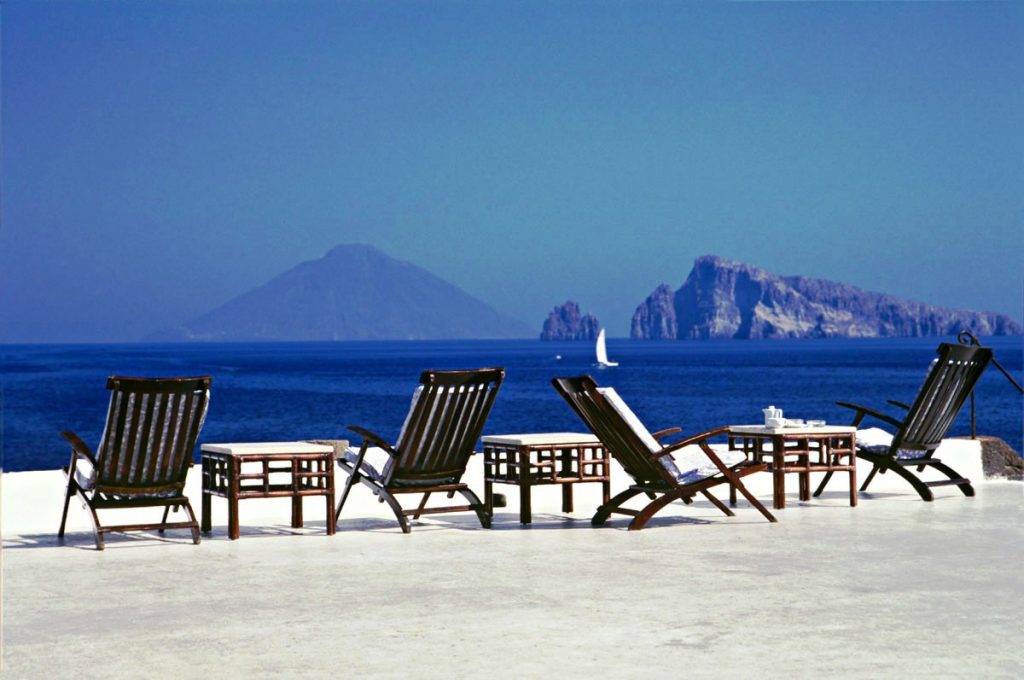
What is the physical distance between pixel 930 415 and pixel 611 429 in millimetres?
2173

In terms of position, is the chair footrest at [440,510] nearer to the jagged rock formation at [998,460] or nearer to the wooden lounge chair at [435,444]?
the wooden lounge chair at [435,444]

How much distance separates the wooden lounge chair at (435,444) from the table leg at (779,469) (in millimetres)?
1681

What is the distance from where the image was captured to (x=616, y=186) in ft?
298

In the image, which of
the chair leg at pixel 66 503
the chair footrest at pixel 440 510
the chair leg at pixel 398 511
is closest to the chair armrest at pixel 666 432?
the chair footrest at pixel 440 510

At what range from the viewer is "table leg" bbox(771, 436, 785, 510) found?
8031 millimetres

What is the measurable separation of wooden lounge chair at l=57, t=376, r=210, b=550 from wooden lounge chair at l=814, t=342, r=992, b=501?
12.5 ft

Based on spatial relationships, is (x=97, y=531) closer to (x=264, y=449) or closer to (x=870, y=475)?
(x=264, y=449)

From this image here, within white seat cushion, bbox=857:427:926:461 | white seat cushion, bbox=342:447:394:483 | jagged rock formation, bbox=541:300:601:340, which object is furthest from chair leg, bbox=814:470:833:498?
jagged rock formation, bbox=541:300:601:340

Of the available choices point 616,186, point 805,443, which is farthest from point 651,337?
point 805,443

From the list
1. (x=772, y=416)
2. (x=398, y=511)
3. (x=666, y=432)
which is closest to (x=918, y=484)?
(x=772, y=416)

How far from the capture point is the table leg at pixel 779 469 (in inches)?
316

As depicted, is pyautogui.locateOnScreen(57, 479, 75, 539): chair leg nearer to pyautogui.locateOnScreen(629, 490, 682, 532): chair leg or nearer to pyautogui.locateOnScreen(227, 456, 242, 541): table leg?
pyautogui.locateOnScreen(227, 456, 242, 541): table leg

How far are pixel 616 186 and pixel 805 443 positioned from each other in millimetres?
83596

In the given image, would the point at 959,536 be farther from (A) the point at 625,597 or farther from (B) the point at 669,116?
(B) the point at 669,116
